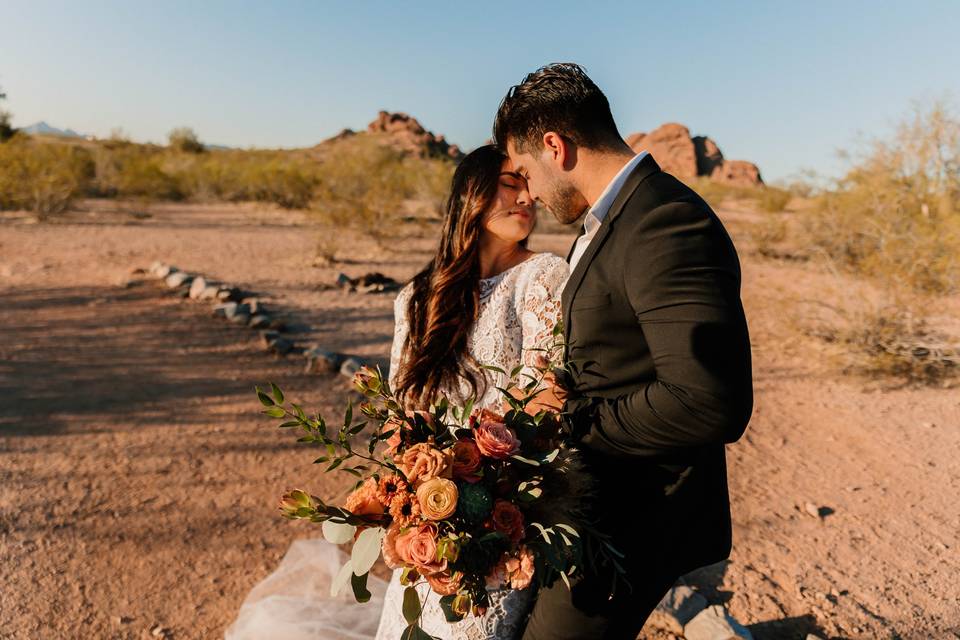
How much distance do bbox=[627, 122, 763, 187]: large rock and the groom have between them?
6488 cm

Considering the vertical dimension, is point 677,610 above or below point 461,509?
below

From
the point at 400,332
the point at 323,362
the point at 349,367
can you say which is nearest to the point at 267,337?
the point at 323,362

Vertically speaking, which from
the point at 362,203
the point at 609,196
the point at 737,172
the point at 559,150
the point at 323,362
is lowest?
the point at 323,362

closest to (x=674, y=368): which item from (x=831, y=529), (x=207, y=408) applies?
(x=831, y=529)

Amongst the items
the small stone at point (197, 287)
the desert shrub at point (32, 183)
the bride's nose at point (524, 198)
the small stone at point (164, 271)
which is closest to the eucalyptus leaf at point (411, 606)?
the bride's nose at point (524, 198)

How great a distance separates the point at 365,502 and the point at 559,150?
3.13 ft

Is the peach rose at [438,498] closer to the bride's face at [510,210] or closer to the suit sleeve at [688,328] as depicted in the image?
the suit sleeve at [688,328]

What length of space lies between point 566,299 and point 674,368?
37 centimetres

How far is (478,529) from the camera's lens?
1.35 meters

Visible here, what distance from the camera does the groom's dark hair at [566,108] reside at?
157 cm

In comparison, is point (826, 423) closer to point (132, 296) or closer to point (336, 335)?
point (336, 335)

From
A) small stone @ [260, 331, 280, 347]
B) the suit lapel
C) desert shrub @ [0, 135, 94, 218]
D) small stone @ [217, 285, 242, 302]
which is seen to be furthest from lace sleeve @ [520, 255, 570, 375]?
desert shrub @ [0, 135, 94, 218]

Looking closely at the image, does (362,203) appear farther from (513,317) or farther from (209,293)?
(513,317)

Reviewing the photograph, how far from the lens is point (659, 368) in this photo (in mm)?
1313
